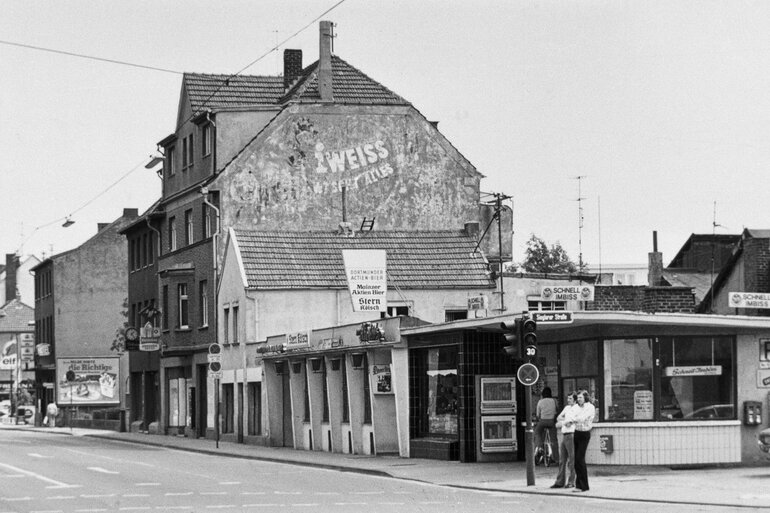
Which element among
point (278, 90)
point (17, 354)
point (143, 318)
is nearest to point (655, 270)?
point (278, 90)

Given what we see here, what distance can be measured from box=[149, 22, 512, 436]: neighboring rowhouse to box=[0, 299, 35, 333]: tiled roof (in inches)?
2939

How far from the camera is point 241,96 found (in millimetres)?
56250

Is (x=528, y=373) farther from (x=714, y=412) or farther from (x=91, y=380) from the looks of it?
(x=91, y=380)

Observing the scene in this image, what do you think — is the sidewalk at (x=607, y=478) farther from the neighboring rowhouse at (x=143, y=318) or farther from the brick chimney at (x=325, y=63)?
the neighboring rowhouse at (x=143, y=318)

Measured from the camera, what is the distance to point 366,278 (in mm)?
39250

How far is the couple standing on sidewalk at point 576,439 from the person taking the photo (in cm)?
2436

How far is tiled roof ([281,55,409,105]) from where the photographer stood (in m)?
52.5

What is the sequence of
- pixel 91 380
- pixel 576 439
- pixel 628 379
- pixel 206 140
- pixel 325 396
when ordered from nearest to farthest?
1. pixel 576 439
2. pixel 628 379
3. pixel 325 396
4. pixel 206 140
5. pixel 91 380

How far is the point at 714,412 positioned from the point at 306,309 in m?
20.0

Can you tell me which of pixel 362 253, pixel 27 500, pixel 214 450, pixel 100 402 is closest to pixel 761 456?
pixel 362 253

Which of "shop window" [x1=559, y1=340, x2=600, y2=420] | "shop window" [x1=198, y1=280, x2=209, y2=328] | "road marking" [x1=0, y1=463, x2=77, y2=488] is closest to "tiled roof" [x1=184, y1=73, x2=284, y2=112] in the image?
"shop window" [x1=198, y1=280, x2=209, y2=328]

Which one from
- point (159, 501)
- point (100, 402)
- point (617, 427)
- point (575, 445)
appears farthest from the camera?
point (100, 402)

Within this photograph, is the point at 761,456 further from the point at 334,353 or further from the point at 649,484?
the point at 334,353

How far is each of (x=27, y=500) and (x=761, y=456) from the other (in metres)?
15.5
